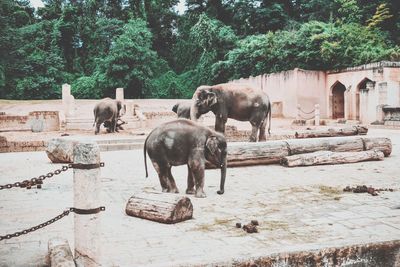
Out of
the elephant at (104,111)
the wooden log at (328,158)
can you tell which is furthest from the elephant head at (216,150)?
the elephant at (104,111)

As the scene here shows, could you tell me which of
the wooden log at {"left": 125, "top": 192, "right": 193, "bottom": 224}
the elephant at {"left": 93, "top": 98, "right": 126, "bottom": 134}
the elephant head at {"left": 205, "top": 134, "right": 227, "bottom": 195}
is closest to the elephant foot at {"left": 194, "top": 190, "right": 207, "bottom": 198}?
the elephant head at {"left": 205, "top": 134, "right": 227, "bottom": 195}

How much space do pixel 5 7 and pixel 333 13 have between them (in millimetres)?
28405

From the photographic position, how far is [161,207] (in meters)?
6.00

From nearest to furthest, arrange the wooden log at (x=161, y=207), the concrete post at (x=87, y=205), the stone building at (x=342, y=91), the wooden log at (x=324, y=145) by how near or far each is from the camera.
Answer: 1. the concrete post at (x=87, y=205)
2. the wooden log at (x=161, y=207)
3. the wooden log at (x=324, y=145)
4. the stone building at (x=342, y=91)

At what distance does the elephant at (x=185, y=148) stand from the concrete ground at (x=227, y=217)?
62 centimetres

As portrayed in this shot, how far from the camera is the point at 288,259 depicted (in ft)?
13.9

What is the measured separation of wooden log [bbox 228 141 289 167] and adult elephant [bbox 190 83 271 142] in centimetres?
212

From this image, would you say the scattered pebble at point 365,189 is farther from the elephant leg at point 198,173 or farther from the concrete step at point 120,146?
the concrete step at point 120,146

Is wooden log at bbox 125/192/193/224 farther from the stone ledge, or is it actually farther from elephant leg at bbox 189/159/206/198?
the stone ledge

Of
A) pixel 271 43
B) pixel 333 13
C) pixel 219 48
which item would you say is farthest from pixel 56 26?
pixel 333 13

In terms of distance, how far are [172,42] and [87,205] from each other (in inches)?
1715

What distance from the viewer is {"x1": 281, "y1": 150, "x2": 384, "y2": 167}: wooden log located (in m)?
10.9

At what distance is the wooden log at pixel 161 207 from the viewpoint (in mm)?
5883

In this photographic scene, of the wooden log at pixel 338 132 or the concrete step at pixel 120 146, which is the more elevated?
the wooden log at pixel 338 132
